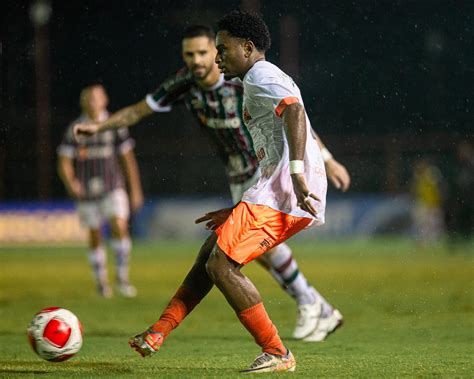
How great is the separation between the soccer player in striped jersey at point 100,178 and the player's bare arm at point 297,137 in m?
6.82

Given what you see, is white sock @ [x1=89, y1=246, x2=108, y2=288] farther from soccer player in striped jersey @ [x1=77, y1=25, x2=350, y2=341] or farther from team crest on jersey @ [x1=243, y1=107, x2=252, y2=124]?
team crest on jersey @ [x1=243, y1=107, x2=252, y2=124]

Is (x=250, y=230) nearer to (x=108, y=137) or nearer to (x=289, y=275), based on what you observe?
(x=289, y=275)

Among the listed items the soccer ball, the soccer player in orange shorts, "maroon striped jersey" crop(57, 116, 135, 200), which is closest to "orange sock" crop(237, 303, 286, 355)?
the soccer player in orange shorts

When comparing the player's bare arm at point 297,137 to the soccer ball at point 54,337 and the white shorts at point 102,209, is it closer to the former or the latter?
the soccer ball at point 54,337

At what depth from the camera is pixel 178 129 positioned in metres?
28.4

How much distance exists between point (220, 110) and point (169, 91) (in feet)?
1.47

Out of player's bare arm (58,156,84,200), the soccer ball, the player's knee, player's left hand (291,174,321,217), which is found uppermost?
player's left hand (291,174,321,217)

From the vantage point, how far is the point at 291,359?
5.30 metres

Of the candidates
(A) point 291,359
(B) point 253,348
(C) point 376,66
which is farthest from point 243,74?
(C) point 376,66

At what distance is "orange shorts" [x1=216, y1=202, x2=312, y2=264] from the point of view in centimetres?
522

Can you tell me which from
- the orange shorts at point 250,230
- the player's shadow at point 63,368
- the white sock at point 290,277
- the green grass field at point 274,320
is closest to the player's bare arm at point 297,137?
the orange shorts at point 250,230

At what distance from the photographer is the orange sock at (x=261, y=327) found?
17.2ft

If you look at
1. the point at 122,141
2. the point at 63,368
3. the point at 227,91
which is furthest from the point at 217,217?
the point at 122,141

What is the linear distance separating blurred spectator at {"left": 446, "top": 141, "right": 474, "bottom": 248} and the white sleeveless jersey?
13944 mm
